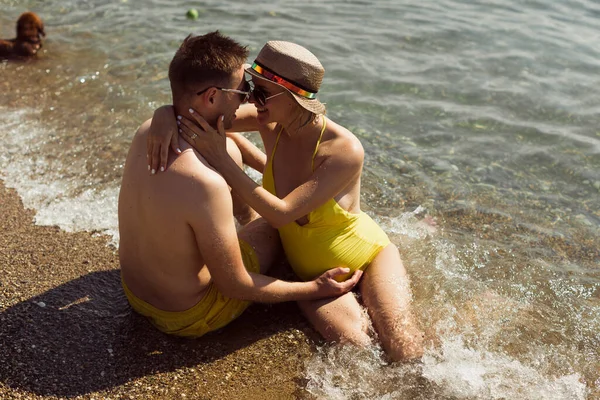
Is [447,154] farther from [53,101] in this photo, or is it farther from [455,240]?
[53,101]

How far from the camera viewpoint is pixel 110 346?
13.3 ft

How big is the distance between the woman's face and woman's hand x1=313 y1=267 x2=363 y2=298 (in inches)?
43.9

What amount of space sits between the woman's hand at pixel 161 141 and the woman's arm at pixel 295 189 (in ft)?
0.48

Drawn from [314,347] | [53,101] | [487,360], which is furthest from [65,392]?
[53,101]

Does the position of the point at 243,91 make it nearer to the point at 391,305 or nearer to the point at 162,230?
the point at 162,230

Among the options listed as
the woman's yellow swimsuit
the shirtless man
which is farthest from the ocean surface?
the shirtless man

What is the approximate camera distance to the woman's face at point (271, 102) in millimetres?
4113

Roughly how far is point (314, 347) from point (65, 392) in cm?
159

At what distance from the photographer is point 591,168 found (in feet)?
23.8

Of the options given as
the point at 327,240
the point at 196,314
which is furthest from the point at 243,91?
the point at 196,314

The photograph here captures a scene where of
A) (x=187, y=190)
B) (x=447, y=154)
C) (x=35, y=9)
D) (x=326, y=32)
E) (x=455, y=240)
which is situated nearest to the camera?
(x=187, y=190)

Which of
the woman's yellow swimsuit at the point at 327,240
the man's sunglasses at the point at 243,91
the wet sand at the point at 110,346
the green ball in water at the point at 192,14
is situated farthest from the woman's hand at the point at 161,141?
the green ball in water at the point at 192,14

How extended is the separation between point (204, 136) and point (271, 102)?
67 centimetres

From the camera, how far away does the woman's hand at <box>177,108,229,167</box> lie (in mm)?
3684
